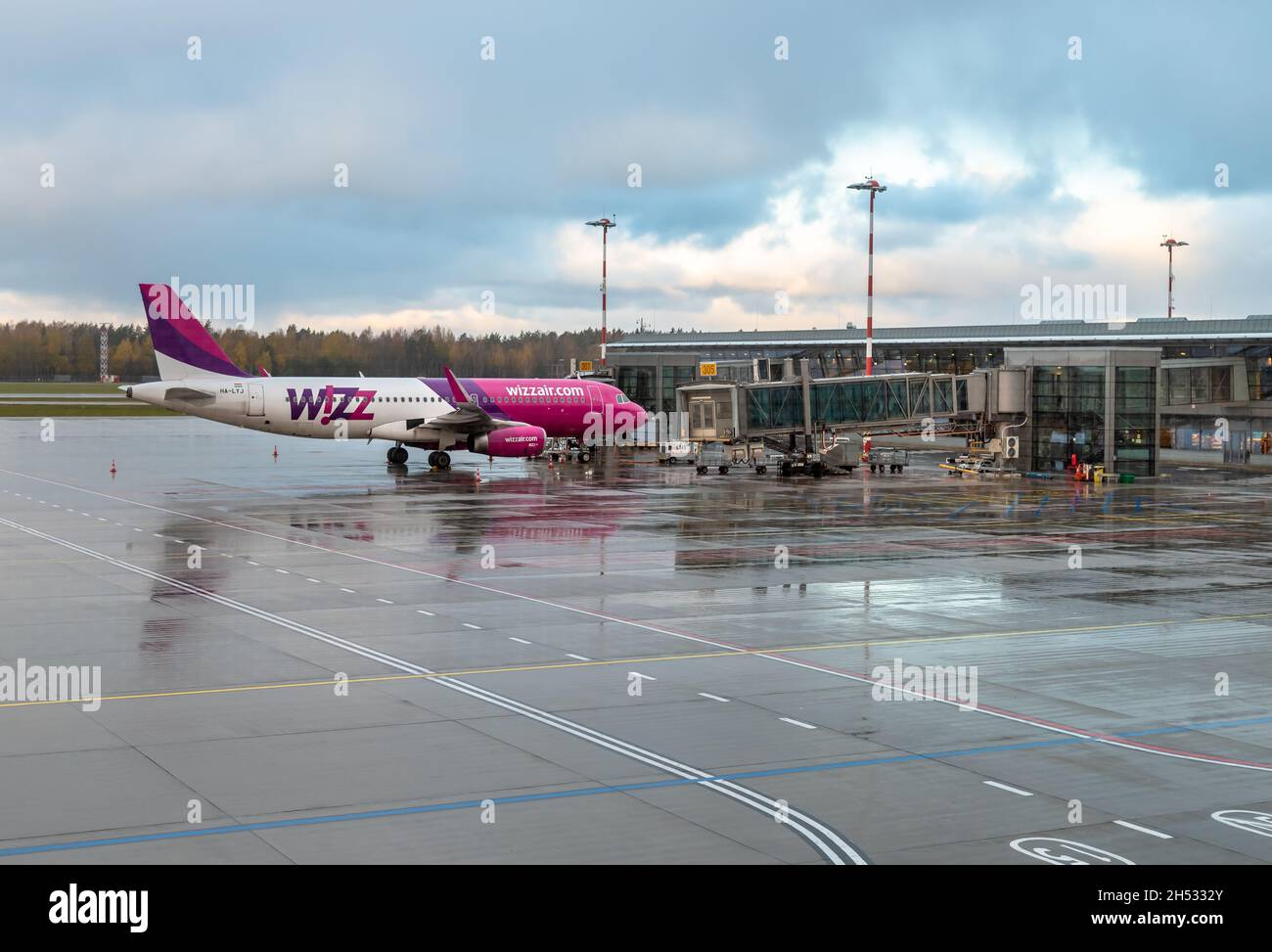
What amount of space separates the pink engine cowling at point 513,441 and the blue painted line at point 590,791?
46.9 meters

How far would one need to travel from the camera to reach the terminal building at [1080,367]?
6353 centimetres

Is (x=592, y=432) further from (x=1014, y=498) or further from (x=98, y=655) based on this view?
(x=98, y=655)

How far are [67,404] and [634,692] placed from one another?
13575 cm

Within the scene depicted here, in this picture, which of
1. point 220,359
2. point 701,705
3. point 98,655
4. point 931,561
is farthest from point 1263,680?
point 220,359

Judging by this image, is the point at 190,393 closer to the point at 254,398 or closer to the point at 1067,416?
the point at 254,398

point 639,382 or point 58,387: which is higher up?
point 58,387

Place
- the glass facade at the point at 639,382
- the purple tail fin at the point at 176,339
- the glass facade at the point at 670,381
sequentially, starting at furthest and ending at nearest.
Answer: the glass facade at the point at 639,382 → the glass facade at the point at 670,381 → the purple tail fin at the point at 176,339

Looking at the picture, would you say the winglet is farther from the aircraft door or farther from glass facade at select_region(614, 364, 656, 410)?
glass facade at select_region(614, 364, 656, 410)

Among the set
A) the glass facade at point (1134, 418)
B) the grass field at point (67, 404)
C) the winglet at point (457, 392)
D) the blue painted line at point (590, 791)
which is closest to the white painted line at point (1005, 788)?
the blue painted line at point (590, 791)

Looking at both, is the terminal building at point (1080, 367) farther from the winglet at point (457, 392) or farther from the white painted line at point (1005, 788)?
the white painted line at point (1005, 788)

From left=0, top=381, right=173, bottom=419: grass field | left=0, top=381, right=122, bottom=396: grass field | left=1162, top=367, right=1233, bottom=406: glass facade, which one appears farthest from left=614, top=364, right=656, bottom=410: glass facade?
left=0, top=381, right=122, bottom=396: grass field

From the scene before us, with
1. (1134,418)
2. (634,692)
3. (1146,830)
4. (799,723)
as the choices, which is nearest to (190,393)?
(1134,418)

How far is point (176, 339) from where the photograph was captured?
5878 cm

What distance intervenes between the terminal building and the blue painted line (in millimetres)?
48592
